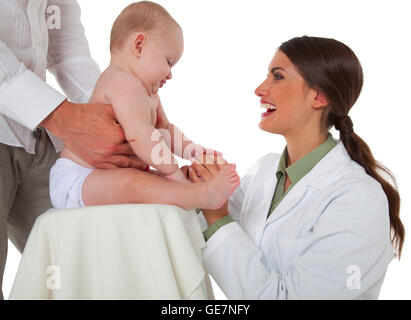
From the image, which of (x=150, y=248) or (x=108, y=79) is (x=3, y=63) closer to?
(x=108, y=79)

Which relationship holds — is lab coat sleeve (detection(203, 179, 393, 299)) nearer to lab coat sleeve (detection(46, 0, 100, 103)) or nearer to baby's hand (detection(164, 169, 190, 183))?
baby's hand (detection(164, 169, 190, 183))

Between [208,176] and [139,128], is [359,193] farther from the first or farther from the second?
[139,128]

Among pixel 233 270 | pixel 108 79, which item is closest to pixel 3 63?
pixel 108 79

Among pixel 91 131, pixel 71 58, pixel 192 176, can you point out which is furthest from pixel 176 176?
pixel 71 58

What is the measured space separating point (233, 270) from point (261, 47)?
1.41 meters

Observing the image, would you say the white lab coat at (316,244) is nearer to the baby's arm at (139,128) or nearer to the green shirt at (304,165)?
Result: the green shirt at (304,165)

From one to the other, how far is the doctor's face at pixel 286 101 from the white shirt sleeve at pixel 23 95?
72 cm

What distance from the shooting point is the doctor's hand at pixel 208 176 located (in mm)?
1667

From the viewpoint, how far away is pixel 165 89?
2641 mm

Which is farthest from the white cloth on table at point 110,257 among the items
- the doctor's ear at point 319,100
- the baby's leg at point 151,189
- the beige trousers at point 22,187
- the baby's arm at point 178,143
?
the doctor's ear at point 319,100

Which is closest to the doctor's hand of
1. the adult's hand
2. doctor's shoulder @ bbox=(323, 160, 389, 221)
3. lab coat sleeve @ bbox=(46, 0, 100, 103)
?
the adult's hand

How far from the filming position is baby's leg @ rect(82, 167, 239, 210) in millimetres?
1515

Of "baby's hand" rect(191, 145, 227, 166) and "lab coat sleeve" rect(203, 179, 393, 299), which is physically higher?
"baby's hand" rect(191, 145, 227, 166)

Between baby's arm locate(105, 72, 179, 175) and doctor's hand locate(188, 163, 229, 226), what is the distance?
0.36ft
